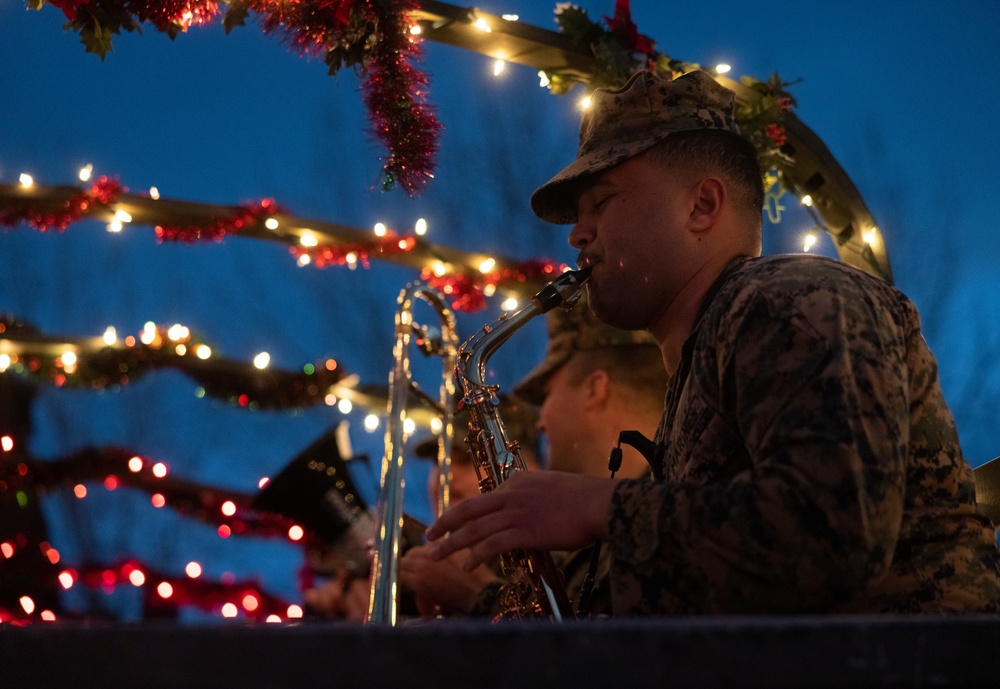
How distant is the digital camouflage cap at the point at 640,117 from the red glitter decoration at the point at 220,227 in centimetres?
367

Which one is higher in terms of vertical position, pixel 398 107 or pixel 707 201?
pixel 398 107

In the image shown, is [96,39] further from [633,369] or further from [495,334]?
[633,369]

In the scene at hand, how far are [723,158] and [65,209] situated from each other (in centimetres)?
471

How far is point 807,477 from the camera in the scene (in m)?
1.74


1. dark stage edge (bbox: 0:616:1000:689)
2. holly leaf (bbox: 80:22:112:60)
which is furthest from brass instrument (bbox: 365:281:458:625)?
dark stage edge (bbox: 0:616:1000:689)

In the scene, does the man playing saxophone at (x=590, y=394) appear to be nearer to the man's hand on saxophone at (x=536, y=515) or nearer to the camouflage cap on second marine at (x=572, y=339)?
the camouflage cap on second marine at (x=572, y=339)

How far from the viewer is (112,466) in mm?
8977

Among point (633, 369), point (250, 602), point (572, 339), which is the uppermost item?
point (572, 339)

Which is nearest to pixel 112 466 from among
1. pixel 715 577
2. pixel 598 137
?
pixel 598 137

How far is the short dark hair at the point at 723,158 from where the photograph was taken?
281 centimetres

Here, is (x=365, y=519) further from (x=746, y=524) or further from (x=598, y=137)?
(x=746, y=524)

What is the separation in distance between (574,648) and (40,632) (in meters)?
0.61

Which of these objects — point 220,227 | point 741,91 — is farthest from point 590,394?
point 220,227

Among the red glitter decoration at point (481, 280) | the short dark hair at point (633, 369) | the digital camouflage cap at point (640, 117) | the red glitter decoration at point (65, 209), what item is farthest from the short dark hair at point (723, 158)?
the red glitter decoration at point (65, 209)
